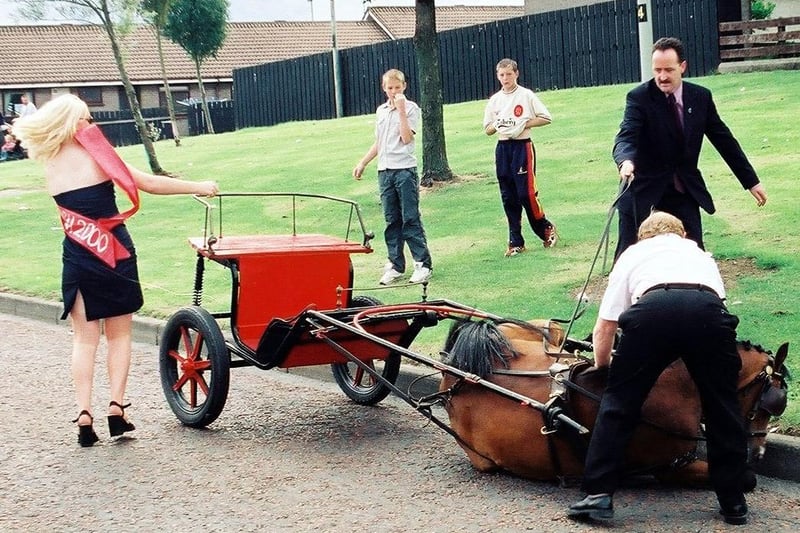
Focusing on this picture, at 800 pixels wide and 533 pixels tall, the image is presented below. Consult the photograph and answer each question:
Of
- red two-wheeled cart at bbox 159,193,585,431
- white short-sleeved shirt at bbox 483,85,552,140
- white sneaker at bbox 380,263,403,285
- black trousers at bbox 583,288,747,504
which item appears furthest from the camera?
white short-sleeved shirt at bbox 483,85,552,140

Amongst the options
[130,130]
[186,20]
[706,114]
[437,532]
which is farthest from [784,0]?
[437,532]

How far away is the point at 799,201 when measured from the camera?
38.7 feet

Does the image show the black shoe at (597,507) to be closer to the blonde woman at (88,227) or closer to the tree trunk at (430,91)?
the blonde woman at (88,227)

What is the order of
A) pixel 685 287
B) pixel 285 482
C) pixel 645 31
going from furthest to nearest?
1. pixel 645 31
2. pixel 285 482
3. pixel 685 287

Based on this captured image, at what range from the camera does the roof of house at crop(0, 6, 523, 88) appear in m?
58.4

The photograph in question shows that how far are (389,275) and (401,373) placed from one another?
315cm

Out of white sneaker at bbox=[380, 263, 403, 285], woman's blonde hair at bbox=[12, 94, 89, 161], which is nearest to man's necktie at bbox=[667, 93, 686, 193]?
woman's blonde hair at bbox=[12, 94, 89, 161]

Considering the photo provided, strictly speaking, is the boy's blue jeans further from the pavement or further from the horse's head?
the horse's head

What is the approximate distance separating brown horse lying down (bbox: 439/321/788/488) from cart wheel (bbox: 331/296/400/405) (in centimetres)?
133

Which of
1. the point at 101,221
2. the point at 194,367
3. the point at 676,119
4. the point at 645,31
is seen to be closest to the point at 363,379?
the point at 194,367

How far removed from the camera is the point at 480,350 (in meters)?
5.81

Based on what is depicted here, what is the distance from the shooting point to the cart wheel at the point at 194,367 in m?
6.80

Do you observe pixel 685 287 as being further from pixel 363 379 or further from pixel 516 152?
pixel 516 152

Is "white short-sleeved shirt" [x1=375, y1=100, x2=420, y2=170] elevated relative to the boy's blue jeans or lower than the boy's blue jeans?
elevated
